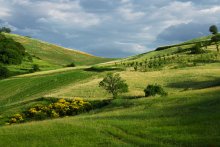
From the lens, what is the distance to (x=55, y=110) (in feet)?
225

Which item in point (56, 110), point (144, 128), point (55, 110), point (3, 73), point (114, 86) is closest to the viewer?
point (144, 128)

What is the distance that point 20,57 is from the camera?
6703 inches

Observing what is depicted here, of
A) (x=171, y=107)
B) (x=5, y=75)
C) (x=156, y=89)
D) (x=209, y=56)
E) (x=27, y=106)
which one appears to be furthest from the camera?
(x=5, y=75)

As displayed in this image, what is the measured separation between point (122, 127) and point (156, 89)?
37.6 meters

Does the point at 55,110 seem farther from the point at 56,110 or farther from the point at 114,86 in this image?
the point at 114,86

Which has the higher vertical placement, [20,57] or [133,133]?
[20,57]

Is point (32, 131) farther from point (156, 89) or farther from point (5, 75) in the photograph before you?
point (5, 75)

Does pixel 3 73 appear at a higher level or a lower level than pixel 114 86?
higher

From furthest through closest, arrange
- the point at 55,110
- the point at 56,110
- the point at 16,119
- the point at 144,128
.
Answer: the point at 56,110
the point at 55,110
the point at 16,119
the point at 144,128

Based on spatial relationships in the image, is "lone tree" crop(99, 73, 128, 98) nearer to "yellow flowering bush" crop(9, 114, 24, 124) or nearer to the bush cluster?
the bush cluster

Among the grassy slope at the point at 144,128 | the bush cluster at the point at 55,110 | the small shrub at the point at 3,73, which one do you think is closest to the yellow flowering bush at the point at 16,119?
the bush cluster at the point at 55,110

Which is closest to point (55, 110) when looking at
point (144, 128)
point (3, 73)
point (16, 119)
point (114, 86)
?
point (16, 119)

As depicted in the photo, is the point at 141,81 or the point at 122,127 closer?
the point at 122,127

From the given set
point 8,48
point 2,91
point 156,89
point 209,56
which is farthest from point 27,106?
point 8,48
